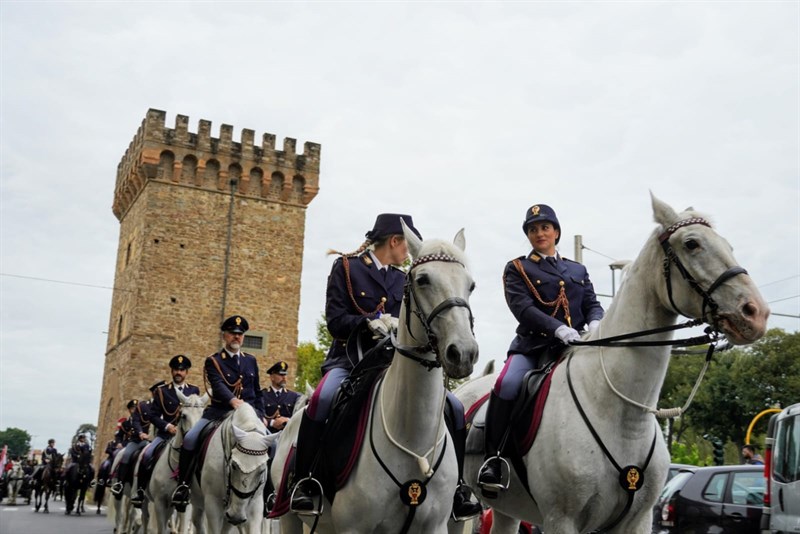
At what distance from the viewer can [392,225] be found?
21.1 feet

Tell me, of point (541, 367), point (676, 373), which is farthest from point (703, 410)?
point (541, 367)

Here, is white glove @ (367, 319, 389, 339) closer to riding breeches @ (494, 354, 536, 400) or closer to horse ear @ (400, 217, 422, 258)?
horse ear @ (400, 217, 422, 258)

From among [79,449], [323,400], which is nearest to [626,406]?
[323,400]

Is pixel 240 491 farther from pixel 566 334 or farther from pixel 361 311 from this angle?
Answer: pixel 566 334

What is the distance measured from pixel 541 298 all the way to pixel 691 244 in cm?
193

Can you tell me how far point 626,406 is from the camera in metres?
5.93

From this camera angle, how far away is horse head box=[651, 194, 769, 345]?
511 centimetres

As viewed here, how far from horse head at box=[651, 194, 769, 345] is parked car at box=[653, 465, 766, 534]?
7063 millimetres

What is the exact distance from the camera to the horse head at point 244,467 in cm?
1028

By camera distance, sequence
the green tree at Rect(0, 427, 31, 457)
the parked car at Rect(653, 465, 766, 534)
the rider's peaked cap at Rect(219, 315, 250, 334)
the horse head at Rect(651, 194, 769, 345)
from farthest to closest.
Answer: the green tree at Rect(0, 427, 31, 457), the rider's peaked cap at Rect(219, 315, 250, 334), the parked car at Rect(653, 465, 766, 534), the horse head at Rect(651, 194, 769, 345)

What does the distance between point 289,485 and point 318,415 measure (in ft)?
2.40

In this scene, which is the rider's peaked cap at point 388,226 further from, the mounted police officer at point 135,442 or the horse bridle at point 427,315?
the mounted police officer at point 135,442

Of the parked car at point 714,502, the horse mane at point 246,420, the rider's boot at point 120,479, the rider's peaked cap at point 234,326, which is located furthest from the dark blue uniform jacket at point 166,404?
the parked car at point 714,502

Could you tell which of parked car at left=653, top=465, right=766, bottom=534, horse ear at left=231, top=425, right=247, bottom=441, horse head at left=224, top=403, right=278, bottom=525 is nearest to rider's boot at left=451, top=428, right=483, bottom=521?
horse head at left=224, top=403, right=278, bottom=525
